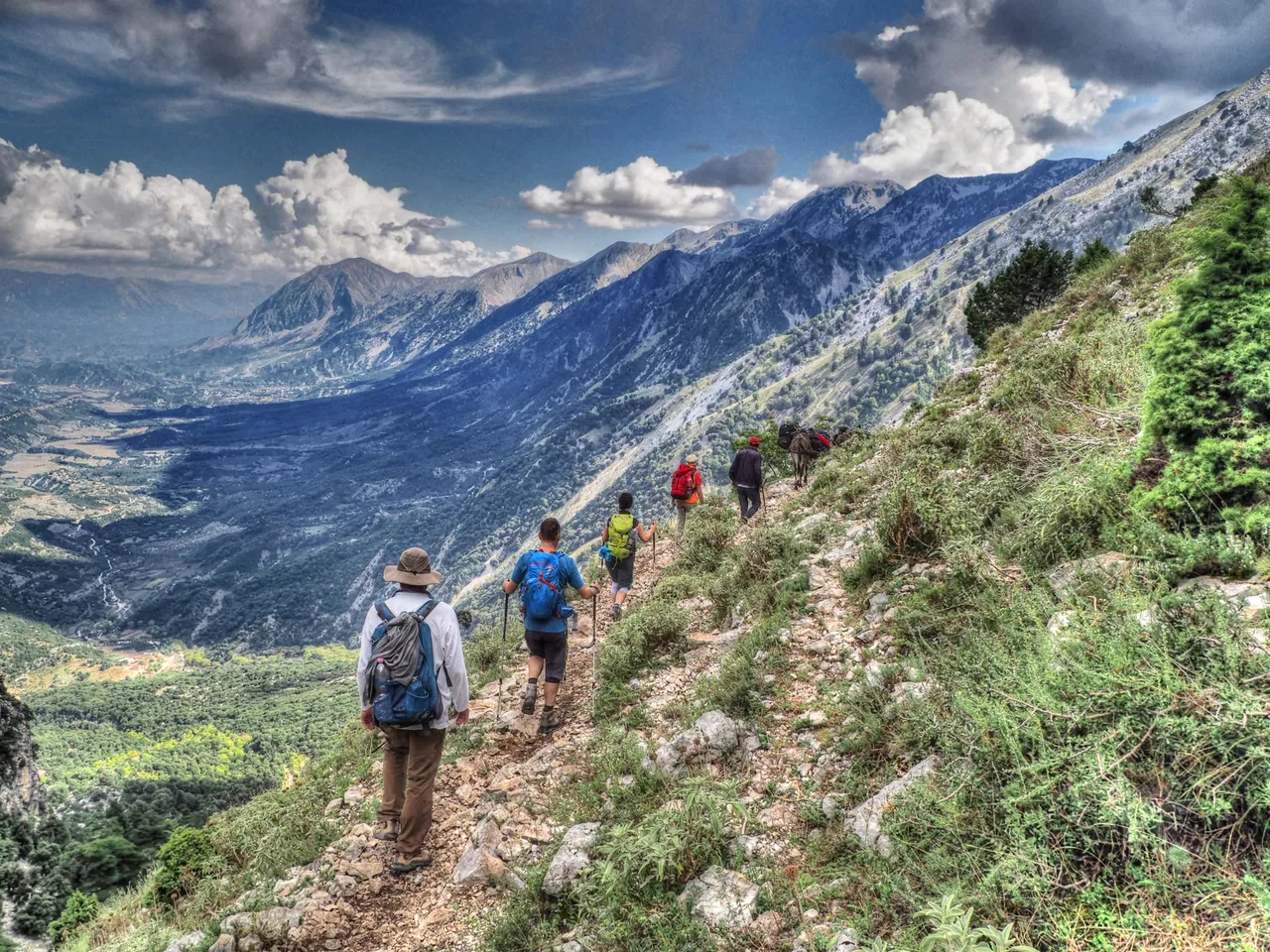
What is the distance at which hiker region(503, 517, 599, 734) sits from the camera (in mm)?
7637

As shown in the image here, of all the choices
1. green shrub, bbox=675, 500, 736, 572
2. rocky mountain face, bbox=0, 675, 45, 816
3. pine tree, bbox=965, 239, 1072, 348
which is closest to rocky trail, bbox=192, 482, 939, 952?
green shrub, bbox=675, 500, 736, 572

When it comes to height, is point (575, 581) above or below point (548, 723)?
above

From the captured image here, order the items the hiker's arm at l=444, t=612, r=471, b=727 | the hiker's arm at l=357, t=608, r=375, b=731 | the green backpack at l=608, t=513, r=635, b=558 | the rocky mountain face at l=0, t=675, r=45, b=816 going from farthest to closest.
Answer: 1. the rocky mountain face at l=0, t=675, r=45, b=816
2. the green backpack at l=608, t=513, r=635, b=558
3. the hiker's arm at l=444, t=612, r=471, b=727
4. the hiker's arm at l=357, t=608, r=375, b=731

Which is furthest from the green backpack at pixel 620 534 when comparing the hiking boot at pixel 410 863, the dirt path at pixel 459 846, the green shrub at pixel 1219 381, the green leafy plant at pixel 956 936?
the green leafy plant at pixel 956 936

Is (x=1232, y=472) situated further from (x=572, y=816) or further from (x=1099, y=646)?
(x=572, y=816)

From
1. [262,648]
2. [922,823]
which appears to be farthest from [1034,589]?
[262,648]

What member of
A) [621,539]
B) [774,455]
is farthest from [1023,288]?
[621,539]

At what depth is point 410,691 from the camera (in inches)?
221

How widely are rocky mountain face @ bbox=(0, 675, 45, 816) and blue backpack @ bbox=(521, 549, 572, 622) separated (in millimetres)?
38821

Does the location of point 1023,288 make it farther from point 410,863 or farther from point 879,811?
point 410,863

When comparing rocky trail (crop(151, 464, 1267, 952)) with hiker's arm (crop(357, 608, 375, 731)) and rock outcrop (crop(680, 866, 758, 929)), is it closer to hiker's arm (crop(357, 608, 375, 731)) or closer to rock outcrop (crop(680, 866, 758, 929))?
rock outcrop (crop(680, 866, 758, 929))

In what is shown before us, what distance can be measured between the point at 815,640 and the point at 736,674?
1033 millimetres

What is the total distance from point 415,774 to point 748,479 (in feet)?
33.4

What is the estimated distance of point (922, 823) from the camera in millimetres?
3582
